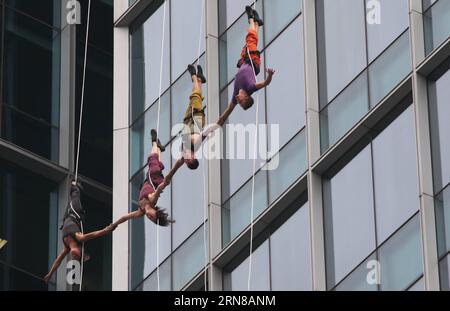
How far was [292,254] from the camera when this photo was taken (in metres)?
36.6

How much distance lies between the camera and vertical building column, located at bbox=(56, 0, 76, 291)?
48094 mm

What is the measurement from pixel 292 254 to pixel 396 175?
2.87 meters

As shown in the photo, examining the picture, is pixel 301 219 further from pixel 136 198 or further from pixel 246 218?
pixel 136 198

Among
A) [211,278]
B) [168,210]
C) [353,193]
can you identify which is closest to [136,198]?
[168,210]

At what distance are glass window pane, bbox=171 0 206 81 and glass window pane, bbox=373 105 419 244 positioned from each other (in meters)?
6.52

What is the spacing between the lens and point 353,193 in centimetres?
3559

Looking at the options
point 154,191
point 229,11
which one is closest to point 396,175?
point 154,191

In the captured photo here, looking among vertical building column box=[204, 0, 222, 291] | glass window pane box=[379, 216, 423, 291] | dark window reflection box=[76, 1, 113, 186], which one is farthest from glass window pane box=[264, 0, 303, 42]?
dark window reflection box=[76, 1, 113, 186]

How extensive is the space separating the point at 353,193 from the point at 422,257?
2.67 meters

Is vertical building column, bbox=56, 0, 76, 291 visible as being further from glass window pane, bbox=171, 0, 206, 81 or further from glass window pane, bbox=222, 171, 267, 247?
glass window pane, bbox=222, 171, 267, 247

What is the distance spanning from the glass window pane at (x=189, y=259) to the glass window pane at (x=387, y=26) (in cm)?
517
